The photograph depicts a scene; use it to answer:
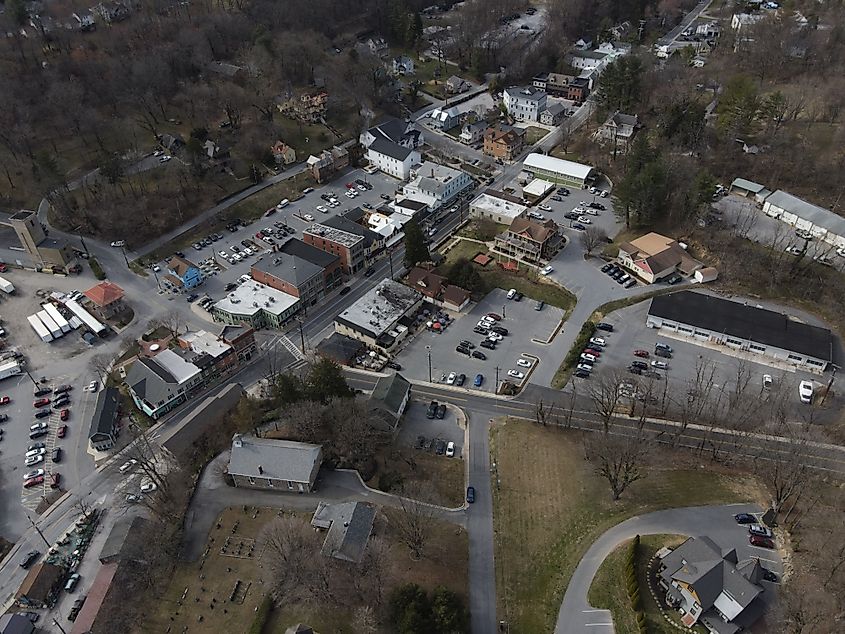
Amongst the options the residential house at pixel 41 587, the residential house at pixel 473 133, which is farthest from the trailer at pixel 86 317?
the residential house at pixel 473 133

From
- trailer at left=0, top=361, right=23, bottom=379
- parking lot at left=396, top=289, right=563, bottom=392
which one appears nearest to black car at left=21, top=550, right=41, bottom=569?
trailer at left=0, top=361, right=23, bottom=379

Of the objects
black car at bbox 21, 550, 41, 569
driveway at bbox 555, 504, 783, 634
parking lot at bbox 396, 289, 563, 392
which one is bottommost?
black car at bbox 21, 550, 41, 569

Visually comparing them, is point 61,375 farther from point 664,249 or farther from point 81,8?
point 81,8

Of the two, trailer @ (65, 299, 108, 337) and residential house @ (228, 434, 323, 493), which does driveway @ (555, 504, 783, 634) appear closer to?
residential house @ (228, 434, 323, 493)

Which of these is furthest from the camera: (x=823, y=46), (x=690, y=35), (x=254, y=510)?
(x=690, y=35)

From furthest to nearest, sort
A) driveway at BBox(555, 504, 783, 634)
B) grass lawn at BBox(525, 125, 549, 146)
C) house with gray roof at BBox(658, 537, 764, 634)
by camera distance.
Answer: grass lawn at BBox(525, 125, 549, 146) → driveway at BBox(555, 504, 783, 634) → house with gray roof at BBox(658, 537, 764, 634)

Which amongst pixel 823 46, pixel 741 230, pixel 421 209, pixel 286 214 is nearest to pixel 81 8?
pixel 286 214

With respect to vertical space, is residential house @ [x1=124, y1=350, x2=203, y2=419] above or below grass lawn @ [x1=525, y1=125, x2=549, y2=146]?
below
